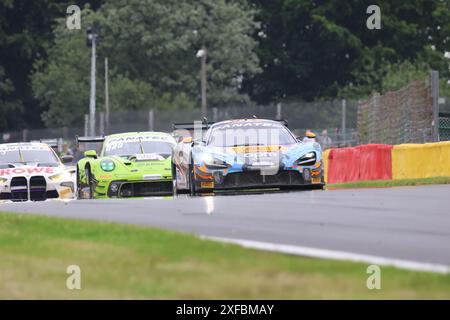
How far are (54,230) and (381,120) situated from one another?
22.6 m

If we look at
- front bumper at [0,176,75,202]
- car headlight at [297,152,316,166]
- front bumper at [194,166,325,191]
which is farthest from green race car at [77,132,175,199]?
car headlight at [297,152,316,166]

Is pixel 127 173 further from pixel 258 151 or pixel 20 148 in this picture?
pixel 258 151

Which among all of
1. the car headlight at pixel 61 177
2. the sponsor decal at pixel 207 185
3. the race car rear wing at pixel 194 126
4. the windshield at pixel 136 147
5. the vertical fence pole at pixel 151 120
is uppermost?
the vertical fence pole at pixel 151 120

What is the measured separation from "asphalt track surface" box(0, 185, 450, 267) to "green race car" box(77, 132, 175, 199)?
4773 mm

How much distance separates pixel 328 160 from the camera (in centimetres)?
3198

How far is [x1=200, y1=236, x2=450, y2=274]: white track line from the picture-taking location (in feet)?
32.4

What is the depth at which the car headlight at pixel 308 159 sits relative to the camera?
21344 millimetres

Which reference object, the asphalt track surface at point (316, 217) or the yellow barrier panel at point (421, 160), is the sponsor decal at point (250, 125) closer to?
the asphalt track surface at point (316, 217)

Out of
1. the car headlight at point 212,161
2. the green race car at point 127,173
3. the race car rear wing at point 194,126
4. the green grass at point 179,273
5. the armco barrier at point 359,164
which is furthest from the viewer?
the armco barrier at point 359,164

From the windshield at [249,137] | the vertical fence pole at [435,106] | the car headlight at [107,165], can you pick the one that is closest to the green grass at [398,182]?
the vertical fence pole at [435,106]

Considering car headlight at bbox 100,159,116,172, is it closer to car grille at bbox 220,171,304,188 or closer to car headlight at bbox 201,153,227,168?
car headlight at bbox 201,153,227,168

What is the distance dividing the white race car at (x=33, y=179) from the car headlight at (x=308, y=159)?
5294mm

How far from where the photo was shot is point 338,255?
414 inches

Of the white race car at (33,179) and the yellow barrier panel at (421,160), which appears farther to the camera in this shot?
the yellow barrier panel at (421,160)
